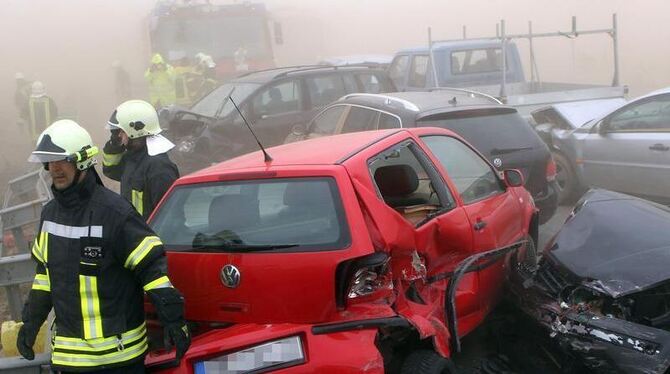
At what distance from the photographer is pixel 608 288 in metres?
3.59

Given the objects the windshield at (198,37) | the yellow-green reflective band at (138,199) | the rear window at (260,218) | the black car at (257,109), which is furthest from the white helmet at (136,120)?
the windshield at (198,37)

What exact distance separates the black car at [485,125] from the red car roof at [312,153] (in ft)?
6.97

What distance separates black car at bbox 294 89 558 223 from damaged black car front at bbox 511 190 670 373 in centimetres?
210

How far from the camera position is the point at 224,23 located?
51.5ft

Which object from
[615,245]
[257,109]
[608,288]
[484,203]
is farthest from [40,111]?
[608,288]

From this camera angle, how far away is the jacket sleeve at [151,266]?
2.88m

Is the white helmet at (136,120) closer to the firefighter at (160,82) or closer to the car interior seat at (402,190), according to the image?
the car interior seat at (402,190)

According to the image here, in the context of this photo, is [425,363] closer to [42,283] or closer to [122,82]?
[42,283]

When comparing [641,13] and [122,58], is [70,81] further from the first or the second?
[641,13]

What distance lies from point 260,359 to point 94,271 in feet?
2.59

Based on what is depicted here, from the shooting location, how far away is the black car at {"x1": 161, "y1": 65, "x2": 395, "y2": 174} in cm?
935

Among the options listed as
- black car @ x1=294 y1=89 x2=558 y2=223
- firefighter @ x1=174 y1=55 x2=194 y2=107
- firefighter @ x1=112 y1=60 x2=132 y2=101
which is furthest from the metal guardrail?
firefighter @ x1=112 y1=60 x2=132 y2=101

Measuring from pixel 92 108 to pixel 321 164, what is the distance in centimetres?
2116

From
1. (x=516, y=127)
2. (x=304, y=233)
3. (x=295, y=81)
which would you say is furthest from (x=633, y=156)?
(x=304, y=233)
